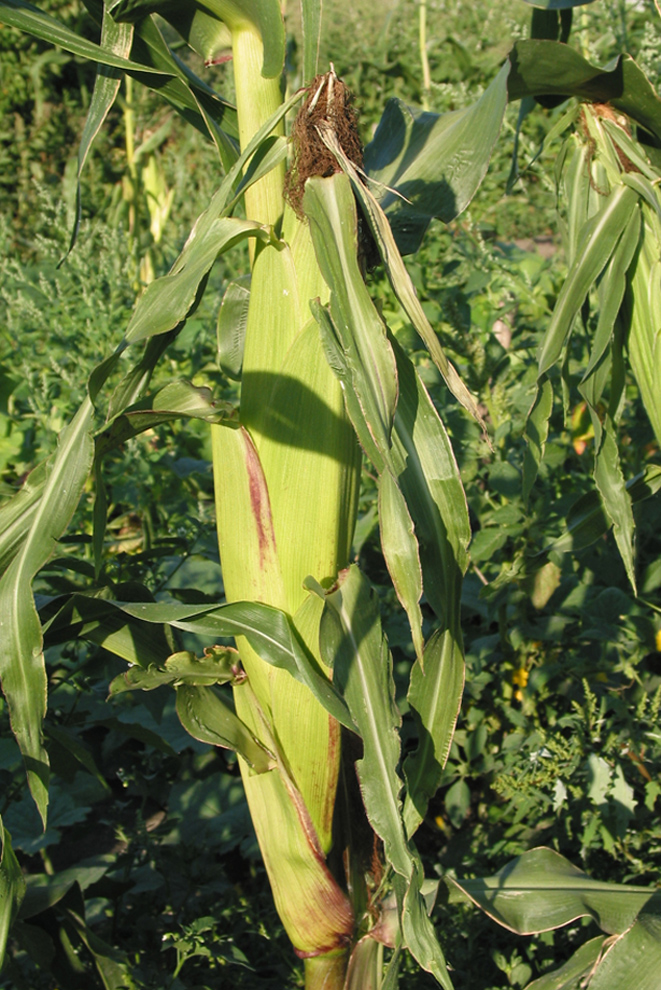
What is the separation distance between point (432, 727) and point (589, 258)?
59cm

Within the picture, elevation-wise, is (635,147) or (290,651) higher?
(635,147)

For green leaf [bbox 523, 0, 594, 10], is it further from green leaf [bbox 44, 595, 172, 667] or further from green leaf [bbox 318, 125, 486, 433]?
green leaf [bbox 44, 595, 172, 667]

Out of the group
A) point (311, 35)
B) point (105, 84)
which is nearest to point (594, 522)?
point (311, 35)

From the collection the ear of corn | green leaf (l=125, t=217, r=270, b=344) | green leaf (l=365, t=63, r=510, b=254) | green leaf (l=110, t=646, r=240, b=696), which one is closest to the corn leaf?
the ear of corn

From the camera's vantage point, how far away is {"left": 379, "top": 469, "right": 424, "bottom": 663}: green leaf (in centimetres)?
73

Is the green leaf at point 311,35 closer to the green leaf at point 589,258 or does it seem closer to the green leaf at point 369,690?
the green leaf at point 589,258

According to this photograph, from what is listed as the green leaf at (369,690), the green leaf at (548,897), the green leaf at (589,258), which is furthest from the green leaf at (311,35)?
the green leaf at (548,897)

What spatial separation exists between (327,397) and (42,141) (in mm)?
5633

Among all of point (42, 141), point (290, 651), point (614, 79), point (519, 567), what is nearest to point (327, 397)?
point (290, 651)

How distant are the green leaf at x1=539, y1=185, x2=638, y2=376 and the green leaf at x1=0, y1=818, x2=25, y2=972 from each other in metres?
0.79

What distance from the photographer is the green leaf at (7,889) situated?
2.66ft

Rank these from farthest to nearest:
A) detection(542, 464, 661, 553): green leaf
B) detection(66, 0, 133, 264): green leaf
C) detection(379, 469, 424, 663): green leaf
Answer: detection(542, 464, 661, 553): green leaf < detection(66, 0, 133, 264): green leaf < detection(379, 469, 424, 663): green leaf

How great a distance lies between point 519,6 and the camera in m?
6.41

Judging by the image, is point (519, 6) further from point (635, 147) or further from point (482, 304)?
point (635, 147)
